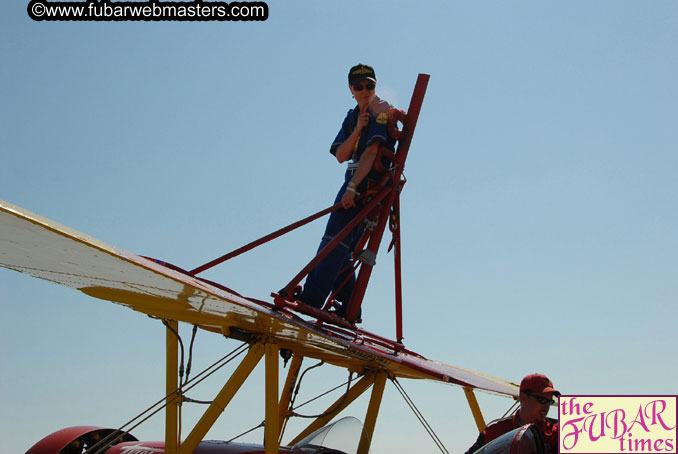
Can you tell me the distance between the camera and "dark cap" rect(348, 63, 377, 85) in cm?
987

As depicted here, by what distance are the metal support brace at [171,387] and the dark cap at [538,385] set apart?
4187 millimetres

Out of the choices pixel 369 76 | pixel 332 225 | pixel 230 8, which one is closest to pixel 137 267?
pixel 332 225

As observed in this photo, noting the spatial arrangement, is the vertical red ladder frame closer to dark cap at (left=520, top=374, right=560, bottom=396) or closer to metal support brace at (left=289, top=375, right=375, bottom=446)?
metal support brace at (left=289, top=375, right=375, bottom=446)

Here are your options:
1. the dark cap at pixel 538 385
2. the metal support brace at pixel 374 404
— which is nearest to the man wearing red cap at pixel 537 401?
the dark cap at pixel 538 385

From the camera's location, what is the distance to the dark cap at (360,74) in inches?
388

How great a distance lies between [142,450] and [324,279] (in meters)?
2.89

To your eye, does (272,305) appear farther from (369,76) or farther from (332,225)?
(369,76)

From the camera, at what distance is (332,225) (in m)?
9.79

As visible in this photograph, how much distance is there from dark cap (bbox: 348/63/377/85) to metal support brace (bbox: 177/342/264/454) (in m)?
3.57

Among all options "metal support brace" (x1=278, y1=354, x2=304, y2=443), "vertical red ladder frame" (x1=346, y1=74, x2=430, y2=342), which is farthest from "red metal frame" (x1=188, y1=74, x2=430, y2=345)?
"metal support brace" (x1=278, y1=354, x2=304, y2=443)

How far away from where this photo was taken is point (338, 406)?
1030 cm

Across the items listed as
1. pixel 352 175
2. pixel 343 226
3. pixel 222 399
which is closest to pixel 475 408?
pixel 343 226

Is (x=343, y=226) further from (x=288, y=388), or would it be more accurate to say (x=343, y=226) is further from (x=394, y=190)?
(x=288, y=388)

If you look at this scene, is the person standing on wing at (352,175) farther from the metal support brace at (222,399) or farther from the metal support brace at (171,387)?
the metal support brace at (171,387)
